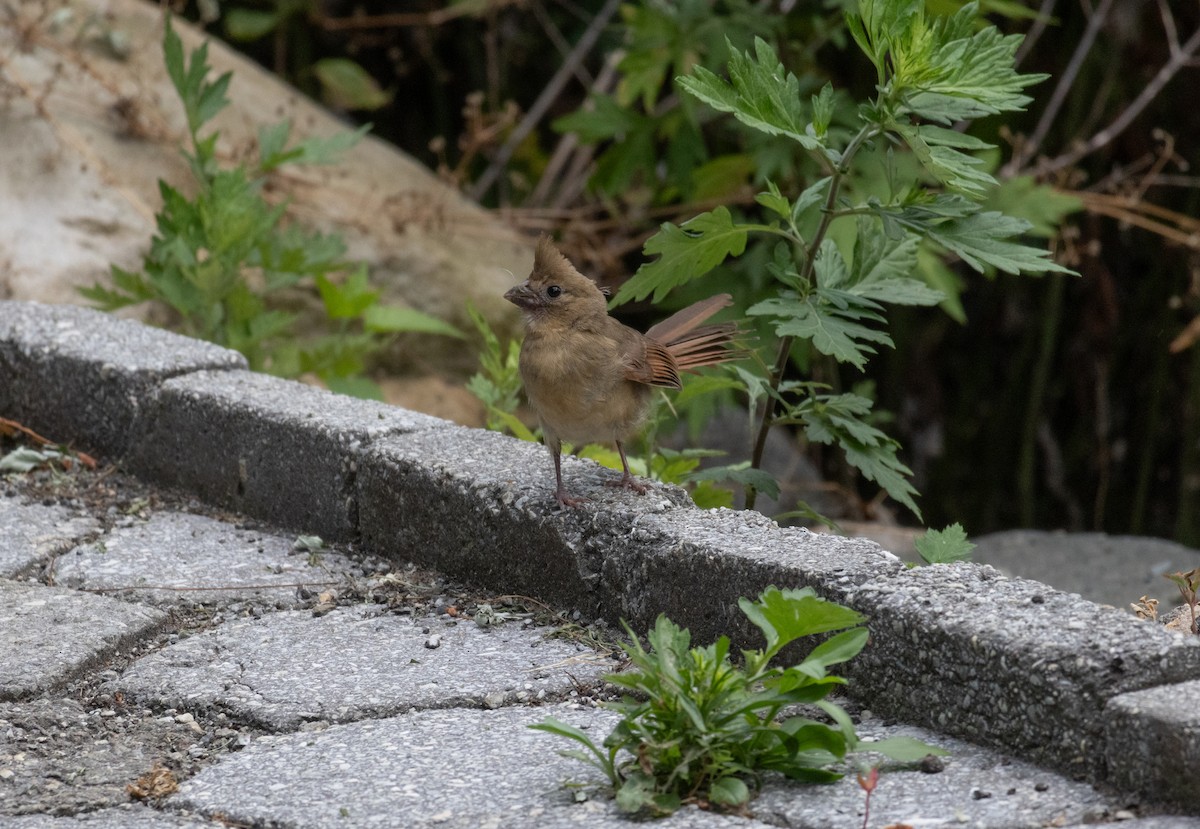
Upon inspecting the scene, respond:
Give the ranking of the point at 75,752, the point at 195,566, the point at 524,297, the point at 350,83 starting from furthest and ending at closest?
the point at 350,83 → the point at 524,297 → the point at 195,566 → the point at 75,752

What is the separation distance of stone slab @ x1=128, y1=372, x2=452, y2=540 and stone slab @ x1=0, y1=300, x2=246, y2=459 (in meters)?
0.08

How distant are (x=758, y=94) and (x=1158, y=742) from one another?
1.57 meters

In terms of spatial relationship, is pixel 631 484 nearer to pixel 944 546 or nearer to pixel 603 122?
pixel 944 546

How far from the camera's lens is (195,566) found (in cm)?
333

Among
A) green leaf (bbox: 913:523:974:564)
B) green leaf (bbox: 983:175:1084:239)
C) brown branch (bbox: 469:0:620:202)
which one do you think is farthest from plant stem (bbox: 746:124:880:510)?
brown branch (bbox: 469:0:620:202)

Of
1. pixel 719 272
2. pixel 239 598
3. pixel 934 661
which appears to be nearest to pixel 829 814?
pixel 934 661

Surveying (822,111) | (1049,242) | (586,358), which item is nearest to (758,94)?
(822,111)

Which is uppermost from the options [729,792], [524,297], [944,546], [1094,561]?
[524,297]

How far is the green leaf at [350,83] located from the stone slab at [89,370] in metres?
3.24

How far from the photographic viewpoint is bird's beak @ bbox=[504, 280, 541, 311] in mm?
3533

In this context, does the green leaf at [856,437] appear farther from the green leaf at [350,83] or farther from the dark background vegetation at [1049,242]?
the green leaf at [350,83]

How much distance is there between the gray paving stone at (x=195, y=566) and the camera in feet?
10.5

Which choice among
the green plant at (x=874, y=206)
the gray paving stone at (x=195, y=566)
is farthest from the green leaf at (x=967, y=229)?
the gray paving stone at (x=195, y=566)

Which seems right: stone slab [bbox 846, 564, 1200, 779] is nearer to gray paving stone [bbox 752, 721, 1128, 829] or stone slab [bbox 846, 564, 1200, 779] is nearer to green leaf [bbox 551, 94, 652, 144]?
gray paving stone [bbox 752, 721, 1128, 829]
